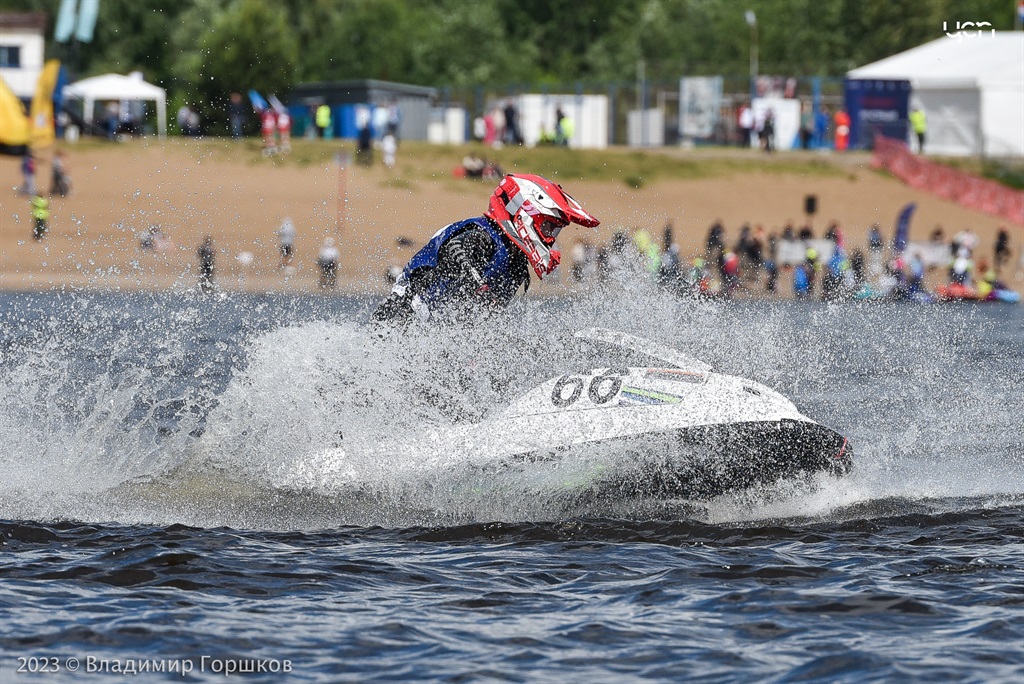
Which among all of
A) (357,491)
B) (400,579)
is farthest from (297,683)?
(357,491)

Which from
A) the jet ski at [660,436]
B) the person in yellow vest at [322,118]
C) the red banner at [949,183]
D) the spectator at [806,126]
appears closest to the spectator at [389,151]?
the person in yellow vest at [322,118]

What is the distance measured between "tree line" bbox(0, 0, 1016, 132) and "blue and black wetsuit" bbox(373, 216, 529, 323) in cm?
5990

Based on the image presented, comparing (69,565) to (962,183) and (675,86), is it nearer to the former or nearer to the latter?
(962,183)

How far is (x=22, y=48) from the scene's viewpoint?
5791cm

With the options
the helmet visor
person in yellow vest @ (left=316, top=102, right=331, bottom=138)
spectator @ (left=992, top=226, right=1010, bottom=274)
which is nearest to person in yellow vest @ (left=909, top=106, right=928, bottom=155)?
spectator @ (left=992, top=226, right=1010, bottom=274)

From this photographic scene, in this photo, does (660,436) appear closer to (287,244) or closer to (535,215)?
(535,215)

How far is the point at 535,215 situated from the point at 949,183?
43.5 metres

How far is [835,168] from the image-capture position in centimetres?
5281

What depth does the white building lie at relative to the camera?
189 ft

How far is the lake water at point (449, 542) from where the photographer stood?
7316 mm

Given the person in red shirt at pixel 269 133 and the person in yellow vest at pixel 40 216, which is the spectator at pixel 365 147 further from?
the person in yellow vest at pixel 40 216

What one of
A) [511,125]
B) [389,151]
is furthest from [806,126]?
[389,151]

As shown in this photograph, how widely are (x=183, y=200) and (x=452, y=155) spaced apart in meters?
11.3

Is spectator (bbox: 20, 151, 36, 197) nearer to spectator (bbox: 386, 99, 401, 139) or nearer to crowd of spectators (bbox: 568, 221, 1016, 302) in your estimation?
spectator (bbox: 386, 99, 401, 139)
